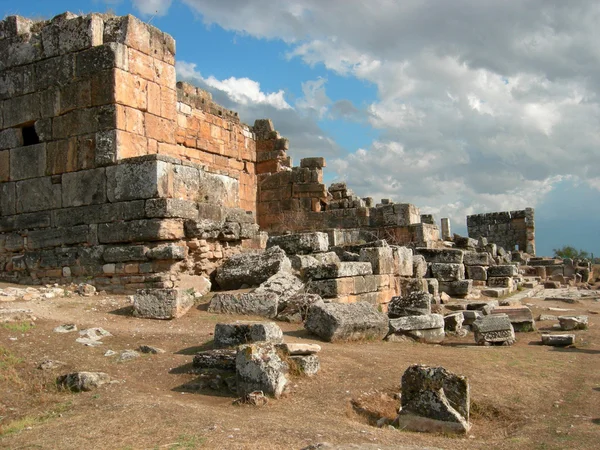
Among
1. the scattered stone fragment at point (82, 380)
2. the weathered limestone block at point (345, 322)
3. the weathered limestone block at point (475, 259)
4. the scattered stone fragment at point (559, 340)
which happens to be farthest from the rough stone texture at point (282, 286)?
the weathered limestone block at point (475, 259)

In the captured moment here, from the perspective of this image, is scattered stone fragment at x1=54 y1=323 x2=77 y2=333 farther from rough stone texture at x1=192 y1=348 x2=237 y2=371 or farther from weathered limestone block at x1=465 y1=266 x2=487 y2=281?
weathered limestone block at x1=465 y1=266 x2=487 y2=281

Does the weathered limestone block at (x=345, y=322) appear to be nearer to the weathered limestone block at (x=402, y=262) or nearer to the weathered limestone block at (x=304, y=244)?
the weathered limestone block at (x=304, y=244)

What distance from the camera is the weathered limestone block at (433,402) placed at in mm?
5359

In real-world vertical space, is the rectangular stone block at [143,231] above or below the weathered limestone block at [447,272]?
above

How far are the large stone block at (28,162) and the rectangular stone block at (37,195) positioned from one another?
131mm

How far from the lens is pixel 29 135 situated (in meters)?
11.7

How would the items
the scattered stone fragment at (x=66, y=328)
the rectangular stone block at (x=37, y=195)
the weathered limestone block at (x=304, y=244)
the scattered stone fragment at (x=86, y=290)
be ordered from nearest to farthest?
1. the scattered stone fragment at (x=66, y=328)
2. the scattered stone fragment at (x=86, y=290)
3. the rectangular stone block at (x=37, y=195)
4. the weathered limestone block at (x=304, y=244)

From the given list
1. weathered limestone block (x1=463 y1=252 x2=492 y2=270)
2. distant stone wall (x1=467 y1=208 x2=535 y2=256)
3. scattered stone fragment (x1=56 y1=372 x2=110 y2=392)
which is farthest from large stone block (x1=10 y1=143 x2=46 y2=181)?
distant stone wall (x1=467 y1=208 x2=535 y2=256)

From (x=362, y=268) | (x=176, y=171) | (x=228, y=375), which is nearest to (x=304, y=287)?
(x=362, y=268)

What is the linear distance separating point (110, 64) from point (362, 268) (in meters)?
5.60

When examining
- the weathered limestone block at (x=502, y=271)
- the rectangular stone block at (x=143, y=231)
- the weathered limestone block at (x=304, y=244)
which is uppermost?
the rectangular stone block at (x=143, y=231)

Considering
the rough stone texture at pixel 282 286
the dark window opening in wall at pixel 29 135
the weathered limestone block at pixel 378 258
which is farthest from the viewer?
the dark window opening in wall at pixel 29 135

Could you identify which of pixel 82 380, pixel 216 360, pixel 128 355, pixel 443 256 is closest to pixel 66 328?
pixel 128 355

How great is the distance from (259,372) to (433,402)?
5.23ft
